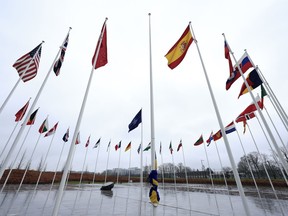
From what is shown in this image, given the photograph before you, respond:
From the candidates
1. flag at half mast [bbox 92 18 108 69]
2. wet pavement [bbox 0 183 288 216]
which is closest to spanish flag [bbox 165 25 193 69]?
flag at half mast [bbox 92 18 108 69]

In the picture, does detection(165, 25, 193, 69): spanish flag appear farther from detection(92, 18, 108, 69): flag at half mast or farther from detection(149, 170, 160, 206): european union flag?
detection(149, 170, 160, 206): european union flag

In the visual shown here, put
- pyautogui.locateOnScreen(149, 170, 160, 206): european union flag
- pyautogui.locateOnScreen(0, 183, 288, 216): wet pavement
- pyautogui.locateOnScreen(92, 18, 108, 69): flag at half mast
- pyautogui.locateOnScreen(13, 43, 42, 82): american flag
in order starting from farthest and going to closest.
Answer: pyautogui.locateOnScreen(0, 183, 288, 216): wet pavement, pyautogui.locateOnScreen(13, 43, 42, 82): american flag, pyautogui.locateOnScreen(92, 18, 108, 69): flag at half mast, pyautogui.locateOnScreen(149, 170, 160, 206): european union flag

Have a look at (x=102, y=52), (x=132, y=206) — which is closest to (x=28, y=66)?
(x=102, y=52)

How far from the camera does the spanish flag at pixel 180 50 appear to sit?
6.78 meters

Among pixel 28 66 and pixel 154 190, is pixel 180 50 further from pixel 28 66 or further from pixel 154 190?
pixel 28 66

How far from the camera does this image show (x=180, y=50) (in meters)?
6.98

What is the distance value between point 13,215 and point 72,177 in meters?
36.2

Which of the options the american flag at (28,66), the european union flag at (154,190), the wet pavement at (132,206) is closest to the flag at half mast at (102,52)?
the american flag at (28,66)

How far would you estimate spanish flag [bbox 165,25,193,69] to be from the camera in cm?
678

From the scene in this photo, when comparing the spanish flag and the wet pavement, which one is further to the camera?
the wet pavement

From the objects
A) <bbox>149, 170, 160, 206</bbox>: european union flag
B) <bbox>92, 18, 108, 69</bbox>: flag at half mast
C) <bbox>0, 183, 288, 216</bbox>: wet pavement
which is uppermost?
<bbox>92, 18, 108, 69</bbox>: flag at half mast

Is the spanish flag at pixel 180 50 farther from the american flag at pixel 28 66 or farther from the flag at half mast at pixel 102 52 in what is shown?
the american flag at pixel 28 66

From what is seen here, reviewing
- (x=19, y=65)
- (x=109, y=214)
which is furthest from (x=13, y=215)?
(x=19, y=65)

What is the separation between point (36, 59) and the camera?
7812 mm
